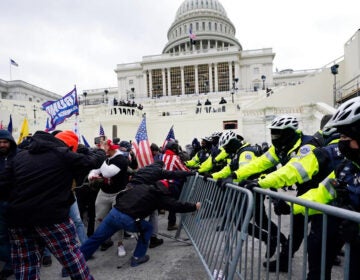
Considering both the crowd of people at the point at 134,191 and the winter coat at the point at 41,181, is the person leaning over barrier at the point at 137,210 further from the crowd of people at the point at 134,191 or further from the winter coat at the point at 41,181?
the winter coat at the point at 41,181

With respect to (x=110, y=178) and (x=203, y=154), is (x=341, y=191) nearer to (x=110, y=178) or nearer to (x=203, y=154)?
(x=110, y=178)

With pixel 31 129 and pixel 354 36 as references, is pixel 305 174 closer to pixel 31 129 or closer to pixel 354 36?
pixel 354 36

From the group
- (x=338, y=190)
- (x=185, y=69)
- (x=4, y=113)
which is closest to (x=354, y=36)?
(x=338, y=190)

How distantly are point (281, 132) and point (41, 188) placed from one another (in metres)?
2.74

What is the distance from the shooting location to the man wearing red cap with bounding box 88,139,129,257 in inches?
163

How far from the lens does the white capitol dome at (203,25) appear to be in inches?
2835

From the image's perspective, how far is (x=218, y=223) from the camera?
302cm

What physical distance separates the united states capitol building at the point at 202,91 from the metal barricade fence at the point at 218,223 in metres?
15.2

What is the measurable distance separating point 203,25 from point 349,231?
7919 cm

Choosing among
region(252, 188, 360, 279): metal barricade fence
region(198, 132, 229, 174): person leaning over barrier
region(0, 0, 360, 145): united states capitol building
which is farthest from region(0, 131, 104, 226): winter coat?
region(0, 0, 360, 145): united states capitol building

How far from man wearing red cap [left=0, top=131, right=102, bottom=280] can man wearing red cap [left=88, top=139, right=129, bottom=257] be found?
1.57 m

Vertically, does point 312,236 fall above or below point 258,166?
below

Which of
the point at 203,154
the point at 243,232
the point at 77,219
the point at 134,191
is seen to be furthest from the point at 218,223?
the point at 203,154

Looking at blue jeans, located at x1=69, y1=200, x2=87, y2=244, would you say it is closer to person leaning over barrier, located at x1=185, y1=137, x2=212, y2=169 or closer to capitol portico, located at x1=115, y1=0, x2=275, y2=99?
person leaning over barrier, located at x1=185, y1=137, x2=212, y2=169
